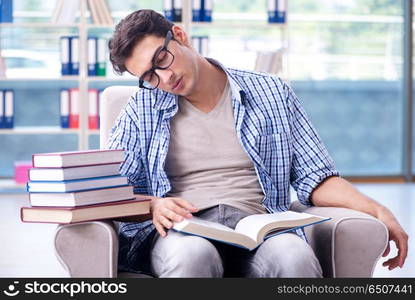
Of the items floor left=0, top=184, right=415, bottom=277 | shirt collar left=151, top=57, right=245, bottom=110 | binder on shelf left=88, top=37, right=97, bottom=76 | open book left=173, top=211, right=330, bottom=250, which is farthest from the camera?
binder on shelf left=88, top=37, right=97, bottom=76

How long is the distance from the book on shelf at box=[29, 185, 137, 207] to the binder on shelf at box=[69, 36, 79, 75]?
13.2ft

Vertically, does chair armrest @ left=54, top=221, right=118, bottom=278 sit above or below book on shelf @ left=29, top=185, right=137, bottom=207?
below

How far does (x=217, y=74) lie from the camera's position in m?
2.22

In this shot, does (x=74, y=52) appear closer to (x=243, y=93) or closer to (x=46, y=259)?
(x=46, y=259)

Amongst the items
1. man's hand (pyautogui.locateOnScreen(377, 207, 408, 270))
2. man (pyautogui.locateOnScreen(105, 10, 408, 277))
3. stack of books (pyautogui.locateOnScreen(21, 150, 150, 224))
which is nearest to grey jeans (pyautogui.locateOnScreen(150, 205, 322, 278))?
man (pyautogui.locateOnScreen(105, 10, 408, 277))

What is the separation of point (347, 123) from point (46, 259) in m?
3.79

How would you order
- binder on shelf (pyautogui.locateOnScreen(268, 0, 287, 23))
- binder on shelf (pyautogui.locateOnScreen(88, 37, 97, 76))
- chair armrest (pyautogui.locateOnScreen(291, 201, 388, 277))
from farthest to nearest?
1. binder on shelf (pyautogui.locateOnScreen(268, 0, 287, 23))
2. binder on shelf (pyautogui.locateOnScreen(88, 37, 97, 76))
3. chair armrest (pyautogui.locateOnScreen(291, 201, 388, 277))

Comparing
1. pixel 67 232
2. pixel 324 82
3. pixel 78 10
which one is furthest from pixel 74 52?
pixel 67 232

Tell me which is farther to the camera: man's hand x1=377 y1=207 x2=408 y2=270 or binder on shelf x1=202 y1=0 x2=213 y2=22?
binder on shelf x1=202 y1=0 x2=213 y2=22

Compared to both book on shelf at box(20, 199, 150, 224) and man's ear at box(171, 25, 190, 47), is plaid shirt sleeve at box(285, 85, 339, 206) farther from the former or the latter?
book on shelf at box(20, 199, 150, 224)

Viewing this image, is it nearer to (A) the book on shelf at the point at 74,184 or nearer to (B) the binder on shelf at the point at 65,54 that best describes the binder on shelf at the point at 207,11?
(B) the binder on shelf at the point at 65,54

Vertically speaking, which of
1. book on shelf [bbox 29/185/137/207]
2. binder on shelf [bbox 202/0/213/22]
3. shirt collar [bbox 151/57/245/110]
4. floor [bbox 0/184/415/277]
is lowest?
floor [bbox 0/184/415/277]

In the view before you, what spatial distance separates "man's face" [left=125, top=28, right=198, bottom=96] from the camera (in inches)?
79.6

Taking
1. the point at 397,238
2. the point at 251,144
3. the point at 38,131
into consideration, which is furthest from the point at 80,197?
the point at 38,131
